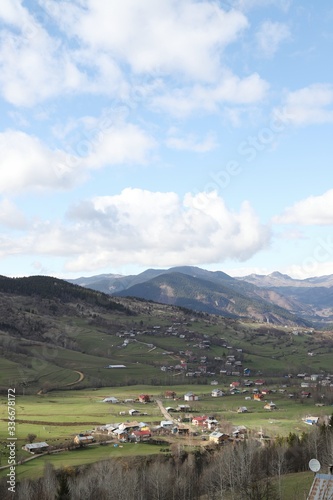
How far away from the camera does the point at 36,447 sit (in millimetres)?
58938

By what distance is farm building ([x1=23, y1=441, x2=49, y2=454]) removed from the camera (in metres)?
58.4

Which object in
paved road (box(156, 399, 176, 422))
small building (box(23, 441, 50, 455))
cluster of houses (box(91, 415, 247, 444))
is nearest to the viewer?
small building (box(23, 441, 50, 455))

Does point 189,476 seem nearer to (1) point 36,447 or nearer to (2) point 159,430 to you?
(1) point 36,447

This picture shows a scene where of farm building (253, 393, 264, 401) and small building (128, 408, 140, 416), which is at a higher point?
small building (128, 408, 140, 416)

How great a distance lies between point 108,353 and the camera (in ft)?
586

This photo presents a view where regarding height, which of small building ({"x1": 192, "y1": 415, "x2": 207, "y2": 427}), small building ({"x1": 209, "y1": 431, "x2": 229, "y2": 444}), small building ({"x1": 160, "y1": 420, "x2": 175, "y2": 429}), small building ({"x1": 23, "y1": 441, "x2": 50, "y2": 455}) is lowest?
small building ({"x1": 192, "y1": 415, "x2": 207, "y2": 427})

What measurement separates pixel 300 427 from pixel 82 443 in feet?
122

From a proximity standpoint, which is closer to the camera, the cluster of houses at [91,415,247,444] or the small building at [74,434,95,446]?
the small building at [74,434,95,446]

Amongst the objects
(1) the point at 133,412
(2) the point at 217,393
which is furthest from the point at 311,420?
(2) the point at 217,393

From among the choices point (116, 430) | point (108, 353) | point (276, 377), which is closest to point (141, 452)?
point (116, 430)

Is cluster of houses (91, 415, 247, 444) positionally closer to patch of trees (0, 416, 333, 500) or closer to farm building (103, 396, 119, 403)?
patch of trees (0, 416, 333, 500)

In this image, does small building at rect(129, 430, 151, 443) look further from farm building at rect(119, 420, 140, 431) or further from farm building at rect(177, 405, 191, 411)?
farm building at rect(177, 405, 191, 411)

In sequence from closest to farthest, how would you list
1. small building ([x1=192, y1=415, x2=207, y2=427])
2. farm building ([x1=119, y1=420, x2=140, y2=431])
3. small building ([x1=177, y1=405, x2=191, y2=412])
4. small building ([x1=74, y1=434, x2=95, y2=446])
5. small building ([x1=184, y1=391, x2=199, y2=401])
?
1. small building ([x1=74, y1=434, x2=95, y2=446])
2. farm building ([x1=119, y1=420, x2=140, y2=431])
3. small building ([x1=192, y1=415, x2=207, y2=427])
4. small building ([x1=177, y1=405, x2=191, y2=412])
5. small building ([x1=184, y1=391, x2=199, y2=401])

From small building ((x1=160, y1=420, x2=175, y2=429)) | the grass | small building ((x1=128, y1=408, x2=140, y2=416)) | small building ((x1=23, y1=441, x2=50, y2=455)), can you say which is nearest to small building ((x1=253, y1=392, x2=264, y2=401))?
small building ((x1=128, y1=408, x2=140, y2=416))
